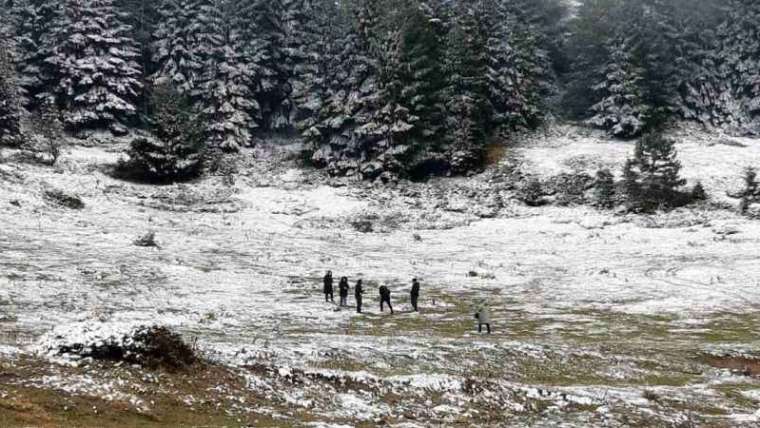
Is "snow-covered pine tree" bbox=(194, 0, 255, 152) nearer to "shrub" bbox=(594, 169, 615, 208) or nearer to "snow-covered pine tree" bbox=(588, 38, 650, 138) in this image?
"shrub" bbox=(594, 169, 615, 208)

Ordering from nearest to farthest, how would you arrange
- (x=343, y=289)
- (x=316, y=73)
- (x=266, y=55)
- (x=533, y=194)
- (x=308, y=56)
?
1. (x=343, y=289)
2. (x=533, y=194)
3. (x=316, y=73)
4. (x=308, y=56)
5. (x=266, y=55)

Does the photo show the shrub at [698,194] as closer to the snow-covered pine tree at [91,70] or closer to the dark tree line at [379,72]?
the dark tree line at [379,72]

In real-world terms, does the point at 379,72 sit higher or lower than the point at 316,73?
lower

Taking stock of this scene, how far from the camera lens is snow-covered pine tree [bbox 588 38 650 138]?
5672cm

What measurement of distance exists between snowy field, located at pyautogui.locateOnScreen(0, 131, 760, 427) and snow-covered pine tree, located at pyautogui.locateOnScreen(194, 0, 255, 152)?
4.31 m

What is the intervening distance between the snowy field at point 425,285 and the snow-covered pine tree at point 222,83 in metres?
4.31

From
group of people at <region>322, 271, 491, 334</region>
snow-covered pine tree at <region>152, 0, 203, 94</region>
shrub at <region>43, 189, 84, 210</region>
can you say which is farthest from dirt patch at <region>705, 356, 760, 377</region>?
snow-covered pine tree at <region>152, 0, 203, 94</region>

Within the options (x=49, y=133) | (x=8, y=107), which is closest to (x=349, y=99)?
(x=49, y=133)

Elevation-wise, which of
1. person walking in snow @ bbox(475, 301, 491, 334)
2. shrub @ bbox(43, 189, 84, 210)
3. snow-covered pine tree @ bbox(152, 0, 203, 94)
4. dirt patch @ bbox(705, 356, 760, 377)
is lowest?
dirt patch @ bbox(705, 356, 760, 377)

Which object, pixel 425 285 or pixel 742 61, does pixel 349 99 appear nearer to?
pixel 425 285

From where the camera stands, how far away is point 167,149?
5006 centimetres

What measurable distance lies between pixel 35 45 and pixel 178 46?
1277 cm

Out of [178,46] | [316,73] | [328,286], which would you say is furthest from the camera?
[178,46]

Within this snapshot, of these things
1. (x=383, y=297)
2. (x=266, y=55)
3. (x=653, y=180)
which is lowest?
(x=383, y=297)
